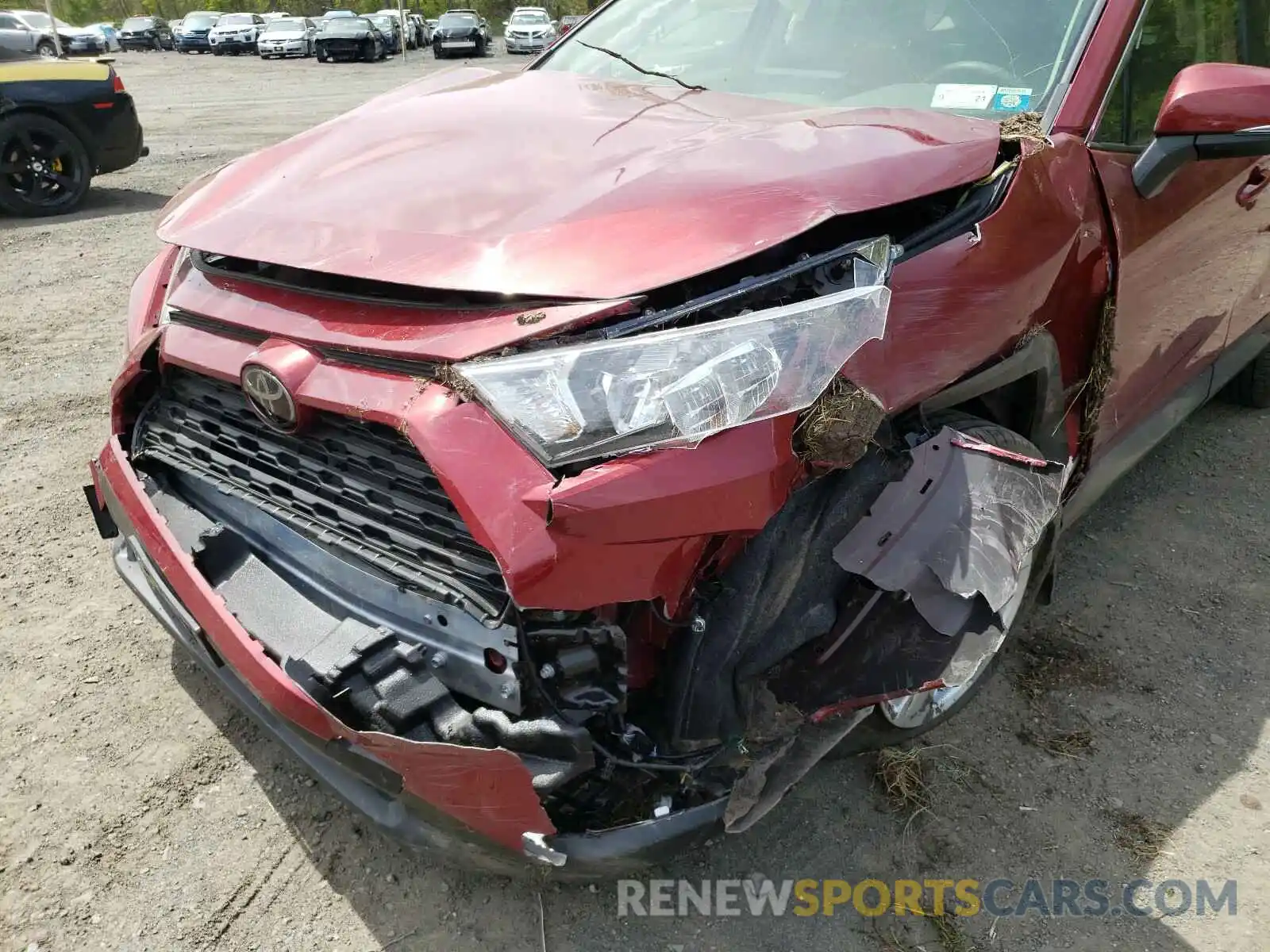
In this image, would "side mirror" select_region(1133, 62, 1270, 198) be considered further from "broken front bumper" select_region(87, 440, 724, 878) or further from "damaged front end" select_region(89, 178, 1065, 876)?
"broken front bumper" select_region(87, 440, 724, 878)

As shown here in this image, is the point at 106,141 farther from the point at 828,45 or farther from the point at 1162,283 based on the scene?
the point at 1162,283

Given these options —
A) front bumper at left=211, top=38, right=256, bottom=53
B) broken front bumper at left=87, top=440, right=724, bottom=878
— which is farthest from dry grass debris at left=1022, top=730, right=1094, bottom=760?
front bumper at left=211, top=38, right=256, bottom=53

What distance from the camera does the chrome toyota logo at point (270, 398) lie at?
1694 mm

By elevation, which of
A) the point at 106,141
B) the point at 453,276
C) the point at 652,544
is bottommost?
the point at 106,141

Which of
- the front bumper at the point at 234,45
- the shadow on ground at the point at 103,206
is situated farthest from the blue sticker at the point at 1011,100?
the front bumper at the point at 234,45

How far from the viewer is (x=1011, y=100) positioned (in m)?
2.31

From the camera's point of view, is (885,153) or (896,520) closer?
(896,520)

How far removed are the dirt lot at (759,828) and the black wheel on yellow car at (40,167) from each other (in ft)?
19.0

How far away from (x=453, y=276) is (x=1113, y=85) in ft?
5.56

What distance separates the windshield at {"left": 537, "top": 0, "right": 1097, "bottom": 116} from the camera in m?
2.38

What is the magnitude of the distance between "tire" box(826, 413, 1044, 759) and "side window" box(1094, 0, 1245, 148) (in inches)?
30.8

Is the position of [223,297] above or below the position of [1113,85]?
below

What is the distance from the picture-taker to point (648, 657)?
1713mm

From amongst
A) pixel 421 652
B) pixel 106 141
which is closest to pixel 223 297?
pixel 421 652
